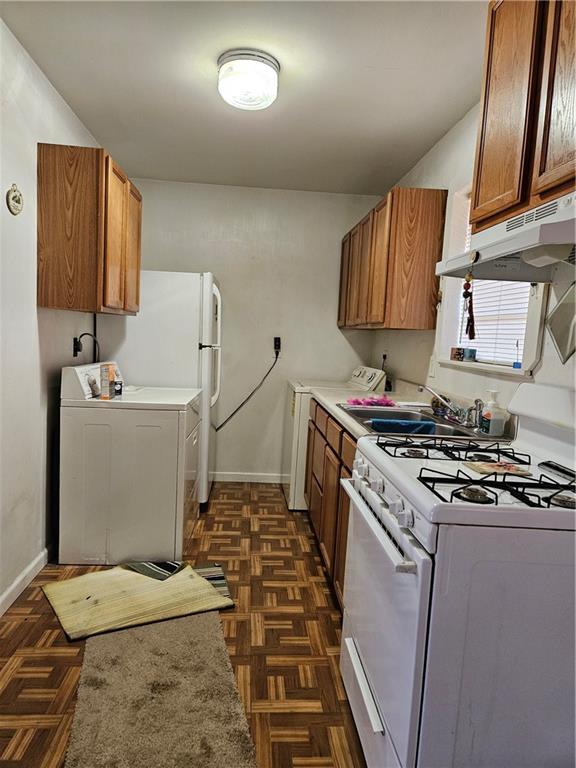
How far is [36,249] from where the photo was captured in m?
2.41

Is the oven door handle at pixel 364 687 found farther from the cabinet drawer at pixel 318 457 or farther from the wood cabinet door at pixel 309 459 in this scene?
the wood cabinet door at pixel 309 459

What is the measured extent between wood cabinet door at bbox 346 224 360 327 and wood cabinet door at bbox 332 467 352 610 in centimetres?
166

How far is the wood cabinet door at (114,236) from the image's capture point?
2.54 meters

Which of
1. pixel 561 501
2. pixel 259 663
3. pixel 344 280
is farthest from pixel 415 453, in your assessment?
pixel 344 280

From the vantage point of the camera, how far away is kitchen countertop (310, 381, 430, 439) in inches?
83.7

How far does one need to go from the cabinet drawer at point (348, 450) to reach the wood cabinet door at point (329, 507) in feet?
0.44

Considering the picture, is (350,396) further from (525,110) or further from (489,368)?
(525,110)

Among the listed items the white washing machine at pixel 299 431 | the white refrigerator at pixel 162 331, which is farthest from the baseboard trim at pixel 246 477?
the white refrigerator at pixel 162 331

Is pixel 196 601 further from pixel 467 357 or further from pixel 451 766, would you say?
pixel 467 357

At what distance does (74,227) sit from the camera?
8.08 feet

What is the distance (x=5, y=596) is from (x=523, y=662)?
6.97 feet

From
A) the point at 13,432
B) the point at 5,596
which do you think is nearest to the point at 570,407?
the point at 13,432

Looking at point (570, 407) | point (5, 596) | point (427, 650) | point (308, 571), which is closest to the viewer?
point (427, 650)

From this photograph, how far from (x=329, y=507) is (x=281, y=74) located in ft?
6.97
